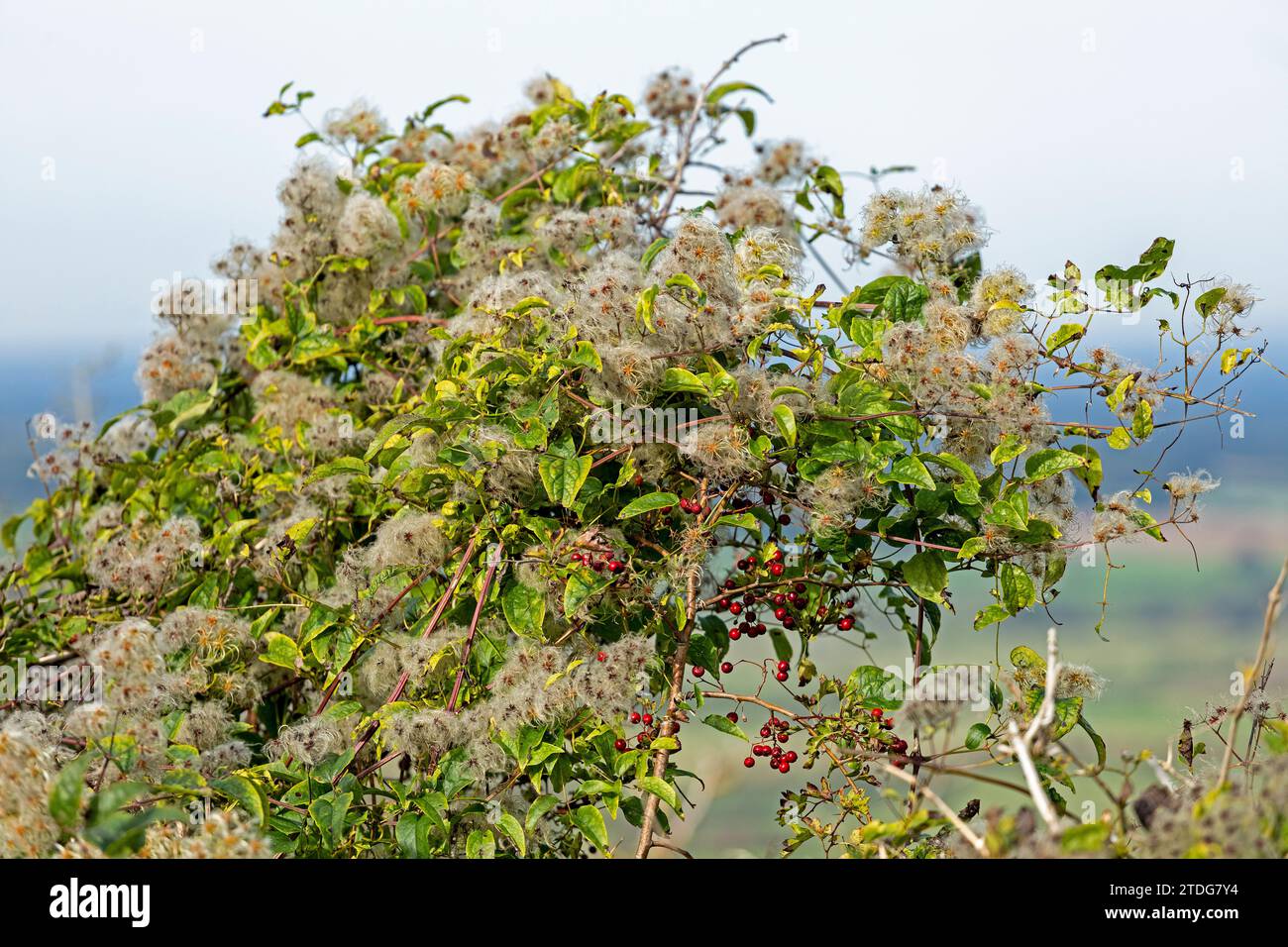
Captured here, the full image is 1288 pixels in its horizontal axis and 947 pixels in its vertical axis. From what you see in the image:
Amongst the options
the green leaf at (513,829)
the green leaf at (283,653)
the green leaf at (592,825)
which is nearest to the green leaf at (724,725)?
the green leaf at (592,825)

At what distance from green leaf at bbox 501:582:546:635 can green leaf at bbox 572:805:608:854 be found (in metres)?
0.32

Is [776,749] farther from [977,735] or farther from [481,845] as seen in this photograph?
[481,845]

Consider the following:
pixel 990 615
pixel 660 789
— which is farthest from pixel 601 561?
pixel 990 615

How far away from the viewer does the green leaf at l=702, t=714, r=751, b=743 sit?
185 centimetres

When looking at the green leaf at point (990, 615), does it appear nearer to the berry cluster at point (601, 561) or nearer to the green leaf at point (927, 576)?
the green leaf at point (927, 576)

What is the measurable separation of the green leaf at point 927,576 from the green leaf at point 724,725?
386mm

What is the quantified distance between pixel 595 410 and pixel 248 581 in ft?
3.37

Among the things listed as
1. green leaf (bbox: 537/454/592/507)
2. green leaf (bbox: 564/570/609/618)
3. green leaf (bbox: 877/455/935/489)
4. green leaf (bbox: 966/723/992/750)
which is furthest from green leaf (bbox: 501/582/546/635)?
green leaf (bbox: 966/723/992/750)

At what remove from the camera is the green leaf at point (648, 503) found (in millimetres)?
1890

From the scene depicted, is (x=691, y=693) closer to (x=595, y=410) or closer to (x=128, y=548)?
(x=595, y=410)

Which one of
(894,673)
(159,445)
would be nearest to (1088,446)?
(894,673)
